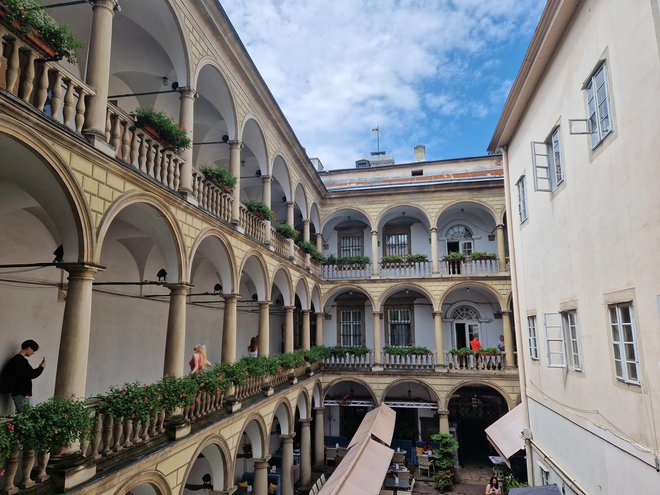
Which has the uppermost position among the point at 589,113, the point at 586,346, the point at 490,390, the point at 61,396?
the point at 589,113

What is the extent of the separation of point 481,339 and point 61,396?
1926 cm

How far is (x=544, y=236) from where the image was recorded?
9797mm

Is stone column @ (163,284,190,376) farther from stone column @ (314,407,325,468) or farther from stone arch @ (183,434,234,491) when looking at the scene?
stone column @ (314,407,325,468)

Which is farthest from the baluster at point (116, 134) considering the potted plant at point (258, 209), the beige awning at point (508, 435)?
the beige awning at point (508, 435)

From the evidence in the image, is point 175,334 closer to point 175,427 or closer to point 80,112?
point 175,427

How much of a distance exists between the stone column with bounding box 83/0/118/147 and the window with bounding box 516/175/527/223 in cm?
972

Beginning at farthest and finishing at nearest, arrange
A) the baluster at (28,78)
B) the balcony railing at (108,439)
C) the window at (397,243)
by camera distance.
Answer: the window at (397,243)
the baluster at (28,78)
the balcony railing at (108,439)

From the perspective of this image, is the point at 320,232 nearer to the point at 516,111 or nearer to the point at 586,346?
the point at 516,111

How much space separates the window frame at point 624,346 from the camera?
604 cm

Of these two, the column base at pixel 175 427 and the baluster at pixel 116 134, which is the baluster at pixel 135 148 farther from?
the column base at pixel 175 427

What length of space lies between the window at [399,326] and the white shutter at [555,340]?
12568mm

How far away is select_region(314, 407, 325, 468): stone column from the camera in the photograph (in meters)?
19.2

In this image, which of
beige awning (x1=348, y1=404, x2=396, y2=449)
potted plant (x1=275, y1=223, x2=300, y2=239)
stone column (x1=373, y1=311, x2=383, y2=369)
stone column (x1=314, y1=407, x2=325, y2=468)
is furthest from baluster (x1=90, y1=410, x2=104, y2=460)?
stone column (x1=373, y1=311, x2=383, y2=369)

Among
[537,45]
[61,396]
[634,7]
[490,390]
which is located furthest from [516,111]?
[490,390]
